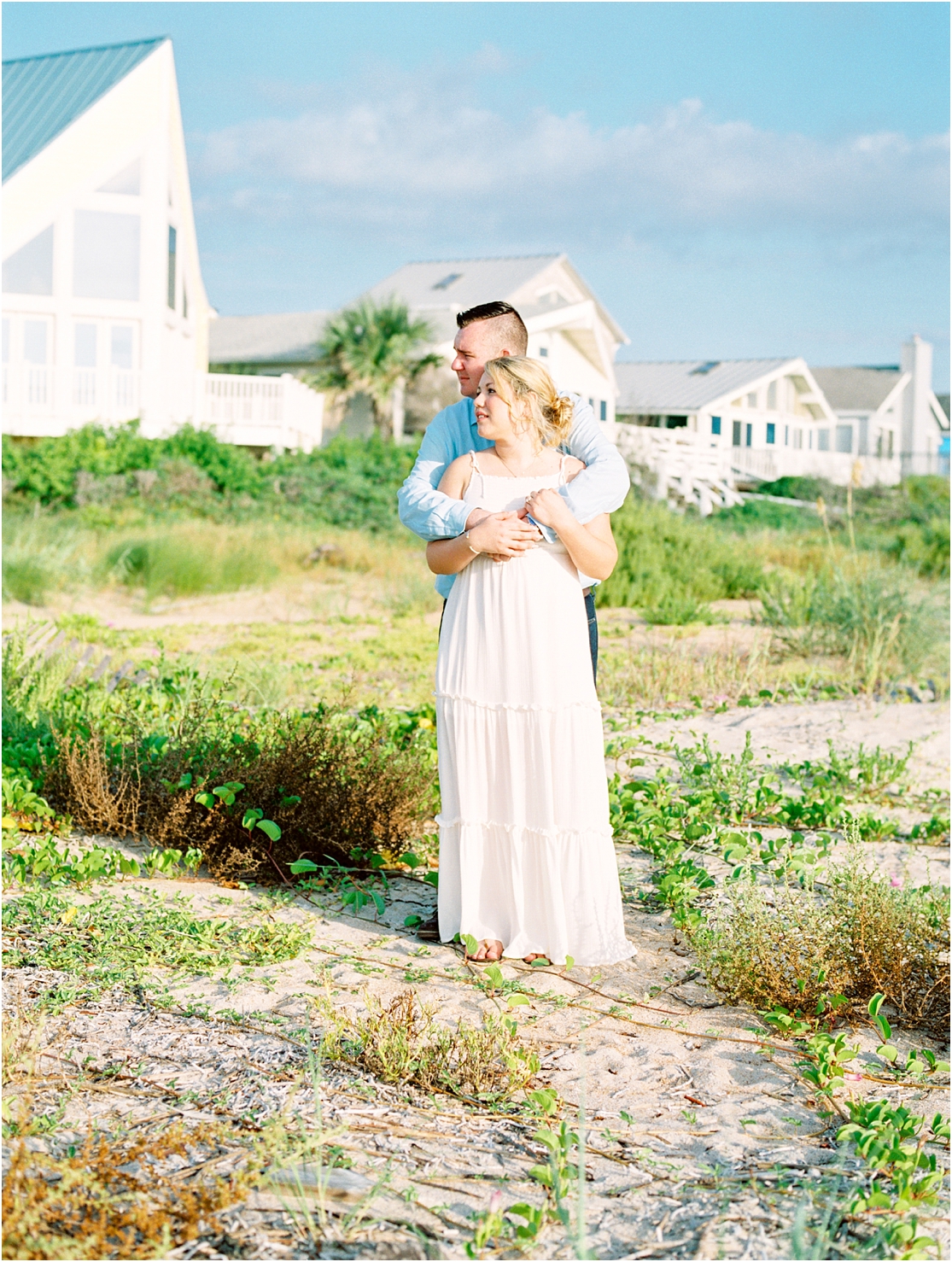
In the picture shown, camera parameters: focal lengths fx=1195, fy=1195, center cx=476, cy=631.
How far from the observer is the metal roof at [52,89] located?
24.5 meters

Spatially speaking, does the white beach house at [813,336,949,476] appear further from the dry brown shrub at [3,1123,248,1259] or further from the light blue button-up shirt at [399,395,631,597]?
the dry brown shrub at [3,1123,248,1259]

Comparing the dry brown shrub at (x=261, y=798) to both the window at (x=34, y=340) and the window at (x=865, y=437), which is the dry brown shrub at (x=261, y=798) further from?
the window at (x=865, y=437)

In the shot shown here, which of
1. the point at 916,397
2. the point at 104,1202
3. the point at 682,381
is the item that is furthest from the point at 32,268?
the point at 916,397

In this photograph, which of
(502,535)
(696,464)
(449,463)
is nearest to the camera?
(502,535)

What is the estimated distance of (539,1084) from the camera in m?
2.99

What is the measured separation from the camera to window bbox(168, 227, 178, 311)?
2611 cm

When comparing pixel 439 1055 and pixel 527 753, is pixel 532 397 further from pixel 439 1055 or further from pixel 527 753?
pixel 439 1055

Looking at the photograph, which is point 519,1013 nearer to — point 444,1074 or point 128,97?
point 444,1074

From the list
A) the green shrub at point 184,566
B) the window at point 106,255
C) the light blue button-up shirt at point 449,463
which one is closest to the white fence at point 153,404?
the window at point 106,255

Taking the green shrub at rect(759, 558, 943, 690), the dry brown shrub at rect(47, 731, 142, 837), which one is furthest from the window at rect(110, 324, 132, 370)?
the dry brown shrub at rect(47, 731, 142, 837)

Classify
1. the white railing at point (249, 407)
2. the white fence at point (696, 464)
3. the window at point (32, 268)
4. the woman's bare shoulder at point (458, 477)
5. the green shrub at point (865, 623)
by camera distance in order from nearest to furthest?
the woman's bare shoulder at point (458, 477) → the green shrub at point (865, 623) → the window at point (32, 268) → the white fence at point (696, 464) → the white railing at point (249, 407)

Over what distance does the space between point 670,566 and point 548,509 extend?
1013cm

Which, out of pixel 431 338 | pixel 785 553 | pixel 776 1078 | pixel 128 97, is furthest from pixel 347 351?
pixel 776 1078

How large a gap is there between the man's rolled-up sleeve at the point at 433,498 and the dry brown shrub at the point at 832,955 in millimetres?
1460
